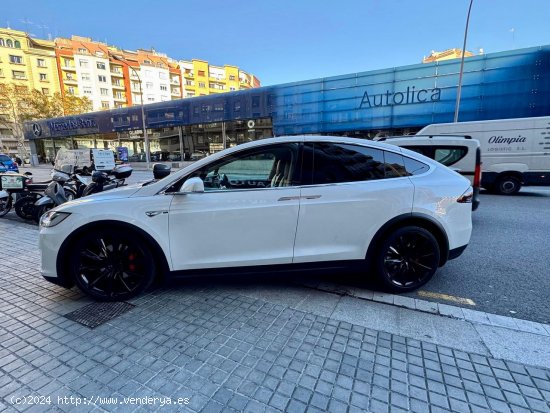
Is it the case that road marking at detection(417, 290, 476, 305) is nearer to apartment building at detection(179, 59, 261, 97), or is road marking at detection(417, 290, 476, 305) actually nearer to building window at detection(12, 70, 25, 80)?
apartment building at detection(179, 59, 261, 97)

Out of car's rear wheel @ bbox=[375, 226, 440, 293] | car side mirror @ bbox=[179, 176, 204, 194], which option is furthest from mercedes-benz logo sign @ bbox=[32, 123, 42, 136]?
car's rear wheel @ bbox=[375, 226, 440, 293]

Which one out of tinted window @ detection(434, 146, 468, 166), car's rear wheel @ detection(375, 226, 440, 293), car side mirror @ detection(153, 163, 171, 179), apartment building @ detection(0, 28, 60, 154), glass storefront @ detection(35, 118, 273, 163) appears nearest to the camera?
car's rear wheel @ detection(375, 226, 440, 293)

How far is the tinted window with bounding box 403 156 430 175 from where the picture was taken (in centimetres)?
313

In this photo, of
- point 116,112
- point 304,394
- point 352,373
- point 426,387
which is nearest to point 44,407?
point 304,394

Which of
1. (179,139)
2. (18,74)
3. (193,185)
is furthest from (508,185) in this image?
(18,74)

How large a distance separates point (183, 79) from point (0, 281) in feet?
247

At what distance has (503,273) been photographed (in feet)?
12.2

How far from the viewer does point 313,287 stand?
3.32m

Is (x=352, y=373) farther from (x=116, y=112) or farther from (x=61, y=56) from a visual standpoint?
(x=61, y=56)

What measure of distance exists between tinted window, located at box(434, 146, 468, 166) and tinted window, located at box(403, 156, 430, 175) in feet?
18.0

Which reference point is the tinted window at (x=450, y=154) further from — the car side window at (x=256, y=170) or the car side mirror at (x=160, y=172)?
the car side mirror at (x=160, y=172)

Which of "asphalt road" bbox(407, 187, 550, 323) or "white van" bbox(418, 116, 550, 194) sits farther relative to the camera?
"white van" bbox(418, 116, 550, 194)

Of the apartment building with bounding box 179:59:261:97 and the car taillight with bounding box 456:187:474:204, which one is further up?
the apartment building with bounding box 179:59:261:97

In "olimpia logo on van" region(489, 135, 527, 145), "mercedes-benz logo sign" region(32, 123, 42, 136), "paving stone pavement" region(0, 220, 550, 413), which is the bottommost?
"paving stone pavement" region(0, 220, 550, 413)
